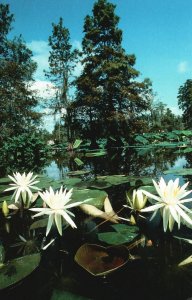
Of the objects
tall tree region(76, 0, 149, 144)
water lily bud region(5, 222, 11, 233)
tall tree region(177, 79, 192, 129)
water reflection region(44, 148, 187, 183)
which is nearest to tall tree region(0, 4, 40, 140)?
tall tree region(76, 0, 149, 144)

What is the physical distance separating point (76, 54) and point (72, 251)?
83.9ft

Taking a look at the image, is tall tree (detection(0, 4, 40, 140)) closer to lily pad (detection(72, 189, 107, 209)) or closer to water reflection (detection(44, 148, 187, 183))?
water reflection (detection(44, 148, 187, 183))

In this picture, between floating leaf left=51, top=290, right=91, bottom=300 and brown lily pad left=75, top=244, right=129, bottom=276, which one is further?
brown lily pad left=75, top=244, right=129, bottom=276

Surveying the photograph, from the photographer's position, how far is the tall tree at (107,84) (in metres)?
21.7

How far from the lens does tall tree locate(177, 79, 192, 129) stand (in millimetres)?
43194

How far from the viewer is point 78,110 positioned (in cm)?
2330

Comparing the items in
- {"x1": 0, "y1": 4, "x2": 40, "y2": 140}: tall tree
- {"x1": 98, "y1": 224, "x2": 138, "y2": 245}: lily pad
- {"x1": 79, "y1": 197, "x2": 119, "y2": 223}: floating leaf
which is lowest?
{"x1": 98, "y1": 224, "x2": 138, "y2": 245}: lily pad

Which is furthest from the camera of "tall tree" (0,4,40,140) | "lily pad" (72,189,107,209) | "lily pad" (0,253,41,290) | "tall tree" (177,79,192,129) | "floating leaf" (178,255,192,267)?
"tall tree" (177,79,192,129)

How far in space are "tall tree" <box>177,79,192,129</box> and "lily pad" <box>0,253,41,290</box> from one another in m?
42.9

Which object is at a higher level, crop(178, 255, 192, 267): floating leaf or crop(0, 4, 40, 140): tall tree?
crop(0, 4, 40, 140): tall tree

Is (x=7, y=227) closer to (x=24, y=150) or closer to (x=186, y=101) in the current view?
(x=24, y=150)

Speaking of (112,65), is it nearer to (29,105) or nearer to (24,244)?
(29,105)

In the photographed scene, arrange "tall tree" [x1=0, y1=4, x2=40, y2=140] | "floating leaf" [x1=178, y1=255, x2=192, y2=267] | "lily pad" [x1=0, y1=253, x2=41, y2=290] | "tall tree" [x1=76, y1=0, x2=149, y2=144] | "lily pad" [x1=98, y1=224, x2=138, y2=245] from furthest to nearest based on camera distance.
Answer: "tall tree" [x1=76, y1=0, x2=149, y2=144]
"tall tree" [x1=0, y1=4, x2=40, y2=140]
"lily pad" [x1=98, y1=224, x2=138, y2=245]
"floating leaf" [x1=178, y1=255, x2=192, y2=267]
"lily pad" [x1=0, y1=253, x2=41, y2=290]

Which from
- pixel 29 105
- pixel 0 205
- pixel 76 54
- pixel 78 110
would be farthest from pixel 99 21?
pixel 0 205
